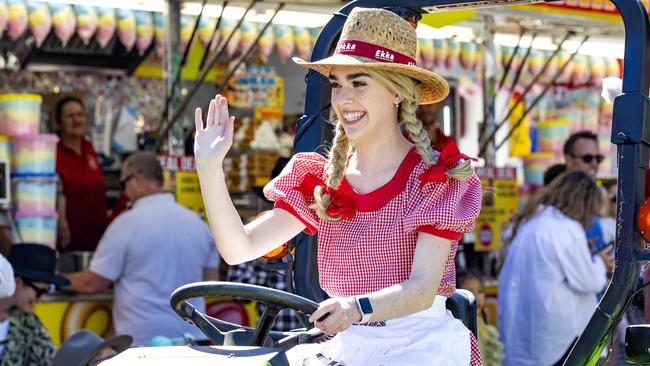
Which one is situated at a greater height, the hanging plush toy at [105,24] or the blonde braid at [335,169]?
the hanging plush toy at [105,24]

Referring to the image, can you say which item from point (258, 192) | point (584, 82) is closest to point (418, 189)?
point (258, 192)

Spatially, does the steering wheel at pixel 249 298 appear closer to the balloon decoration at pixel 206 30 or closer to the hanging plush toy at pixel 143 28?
the balloon decoration at pixel 206 30

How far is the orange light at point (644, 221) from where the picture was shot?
3.16 m

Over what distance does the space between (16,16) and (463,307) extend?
534 centimetres

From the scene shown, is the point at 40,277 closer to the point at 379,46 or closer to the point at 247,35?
the point at 247,35

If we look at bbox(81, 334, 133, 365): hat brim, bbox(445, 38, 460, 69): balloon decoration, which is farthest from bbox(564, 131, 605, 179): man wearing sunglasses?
bbox(81, 334, 133, 365): hat brim

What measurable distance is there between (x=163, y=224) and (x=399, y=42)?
4.07 m

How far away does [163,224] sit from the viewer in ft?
23.3

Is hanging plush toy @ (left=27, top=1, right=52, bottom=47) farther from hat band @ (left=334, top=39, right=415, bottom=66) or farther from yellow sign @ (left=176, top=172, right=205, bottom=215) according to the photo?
hat band @ (left=334, top=39, right=415, bottom=66)

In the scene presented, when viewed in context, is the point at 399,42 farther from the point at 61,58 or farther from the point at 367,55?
the point at 61,58

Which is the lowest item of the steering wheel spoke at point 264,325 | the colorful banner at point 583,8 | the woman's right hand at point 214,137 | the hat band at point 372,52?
the steering wheel spoke at point 264,325

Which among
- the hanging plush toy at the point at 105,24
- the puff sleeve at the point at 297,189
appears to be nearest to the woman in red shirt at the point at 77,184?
the hanging plush toy at the point at 105,24

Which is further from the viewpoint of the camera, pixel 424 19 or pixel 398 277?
pixel 424 19

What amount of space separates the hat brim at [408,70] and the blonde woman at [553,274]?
381 centimetres
